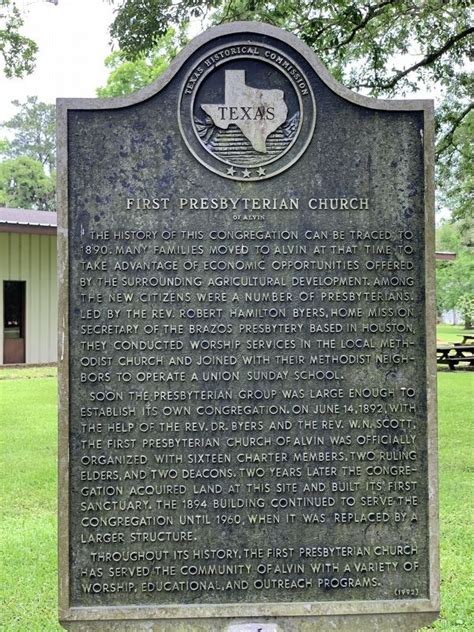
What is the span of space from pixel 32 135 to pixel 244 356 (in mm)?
64424

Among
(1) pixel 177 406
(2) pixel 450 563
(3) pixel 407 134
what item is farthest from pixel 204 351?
(2) pixel 450 563

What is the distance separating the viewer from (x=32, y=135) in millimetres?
63906

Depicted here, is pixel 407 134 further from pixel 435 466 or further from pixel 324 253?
pixel 435 466

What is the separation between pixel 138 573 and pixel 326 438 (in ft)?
4.11

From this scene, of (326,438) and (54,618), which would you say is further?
(54,618)

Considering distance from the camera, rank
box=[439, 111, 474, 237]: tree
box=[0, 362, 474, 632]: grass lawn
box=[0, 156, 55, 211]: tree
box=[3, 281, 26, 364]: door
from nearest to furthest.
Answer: box=[0, 362, 474, 632]: grass lawn → box=[439, 111, 474, 237]: tree → box=[3, 281, 26, 364]: door → box=[0, 156, 55, 211]: tree

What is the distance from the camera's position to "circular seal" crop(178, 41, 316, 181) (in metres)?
4.06

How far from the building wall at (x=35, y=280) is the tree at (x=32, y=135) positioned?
4371 cm

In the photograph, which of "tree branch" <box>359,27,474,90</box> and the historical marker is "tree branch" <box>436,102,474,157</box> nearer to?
"tree branch" <box>359,27,474,90</box>

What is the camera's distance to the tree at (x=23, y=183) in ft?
164

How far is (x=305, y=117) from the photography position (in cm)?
409

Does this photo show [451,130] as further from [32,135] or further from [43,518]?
[32,135]

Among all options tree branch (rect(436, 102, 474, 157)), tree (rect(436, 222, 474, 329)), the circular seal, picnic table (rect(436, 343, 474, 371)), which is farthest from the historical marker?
tree (rect(436, 222, 474, 329))

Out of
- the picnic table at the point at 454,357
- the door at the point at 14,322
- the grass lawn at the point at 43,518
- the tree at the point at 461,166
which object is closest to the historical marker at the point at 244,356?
the grass lawn at the point at 43,518
